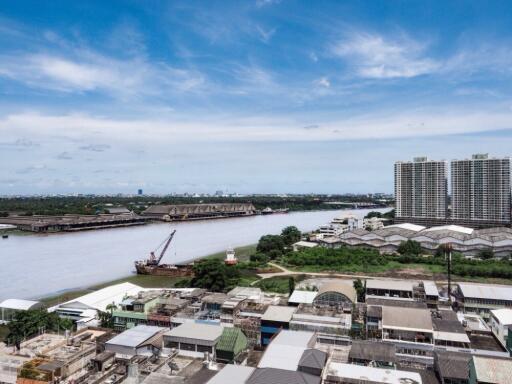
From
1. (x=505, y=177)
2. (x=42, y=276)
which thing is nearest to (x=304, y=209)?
(x=505, y=177)

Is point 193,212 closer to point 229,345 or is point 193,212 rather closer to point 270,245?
point 270,245

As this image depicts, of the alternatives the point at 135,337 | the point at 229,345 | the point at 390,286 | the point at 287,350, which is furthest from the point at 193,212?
the point at 287,350

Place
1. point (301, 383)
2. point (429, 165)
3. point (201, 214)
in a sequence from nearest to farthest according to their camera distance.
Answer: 1. point (301, 383)
2. point (429, 165)
3. point (201, 214)

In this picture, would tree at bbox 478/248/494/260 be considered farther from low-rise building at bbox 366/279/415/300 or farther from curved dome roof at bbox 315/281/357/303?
curved dome roof at bbox 315/281/357/303

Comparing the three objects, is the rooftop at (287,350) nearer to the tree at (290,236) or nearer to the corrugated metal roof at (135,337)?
the corrugated metal roof at (135,337)

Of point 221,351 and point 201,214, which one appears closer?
point 221,351

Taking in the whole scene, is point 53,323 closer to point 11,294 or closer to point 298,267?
point 11,294

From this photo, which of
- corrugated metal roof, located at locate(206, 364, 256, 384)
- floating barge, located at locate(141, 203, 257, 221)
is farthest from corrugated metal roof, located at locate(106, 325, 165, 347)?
floating barge, located at locate(141, 203, 257, 221)
